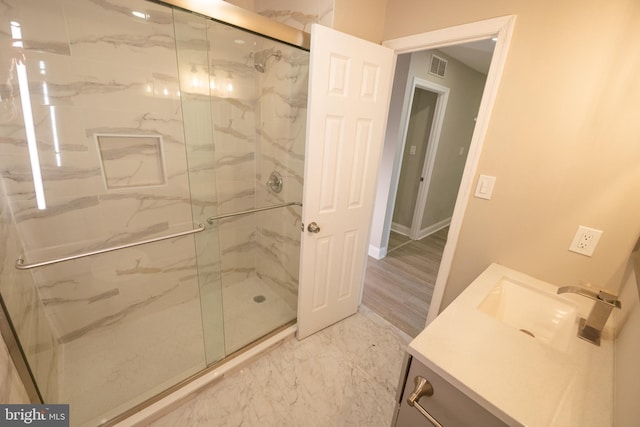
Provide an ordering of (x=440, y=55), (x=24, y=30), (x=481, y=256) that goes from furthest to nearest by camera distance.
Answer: (x=440, y=55), (x=481, y=256), (x=24, y=30)

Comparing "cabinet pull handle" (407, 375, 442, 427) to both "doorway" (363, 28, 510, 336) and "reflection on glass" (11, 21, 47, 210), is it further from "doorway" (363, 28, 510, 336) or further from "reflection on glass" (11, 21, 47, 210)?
"reflection on glass" (11, 21, 47, 210)

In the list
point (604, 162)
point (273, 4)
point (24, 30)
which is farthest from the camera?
→ point (273, 4)

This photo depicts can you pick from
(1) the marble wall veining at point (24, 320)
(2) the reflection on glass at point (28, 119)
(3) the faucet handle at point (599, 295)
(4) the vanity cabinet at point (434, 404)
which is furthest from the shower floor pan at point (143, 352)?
(3) the faucet handle at point (599, 295)

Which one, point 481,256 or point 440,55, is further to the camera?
point 440,55

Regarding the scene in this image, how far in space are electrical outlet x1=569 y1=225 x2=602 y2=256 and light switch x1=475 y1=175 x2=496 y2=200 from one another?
39 cm

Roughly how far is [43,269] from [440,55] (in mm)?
3820

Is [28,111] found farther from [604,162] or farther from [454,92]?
[454,92]

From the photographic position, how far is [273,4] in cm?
179

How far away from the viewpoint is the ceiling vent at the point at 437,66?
2.71 meters

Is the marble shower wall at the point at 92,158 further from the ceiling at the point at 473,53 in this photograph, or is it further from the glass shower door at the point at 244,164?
the ceiling at the point at 473,53

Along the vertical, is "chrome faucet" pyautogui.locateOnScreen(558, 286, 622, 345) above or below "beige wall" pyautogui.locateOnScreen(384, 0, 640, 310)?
below

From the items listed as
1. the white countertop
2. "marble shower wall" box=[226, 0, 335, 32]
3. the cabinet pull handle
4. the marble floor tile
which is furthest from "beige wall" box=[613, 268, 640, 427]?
"marble shower wall" box=[226, 0, 335, 32]

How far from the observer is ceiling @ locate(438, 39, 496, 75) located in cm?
238

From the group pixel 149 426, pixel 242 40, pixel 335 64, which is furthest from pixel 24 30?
pixel 149 426
